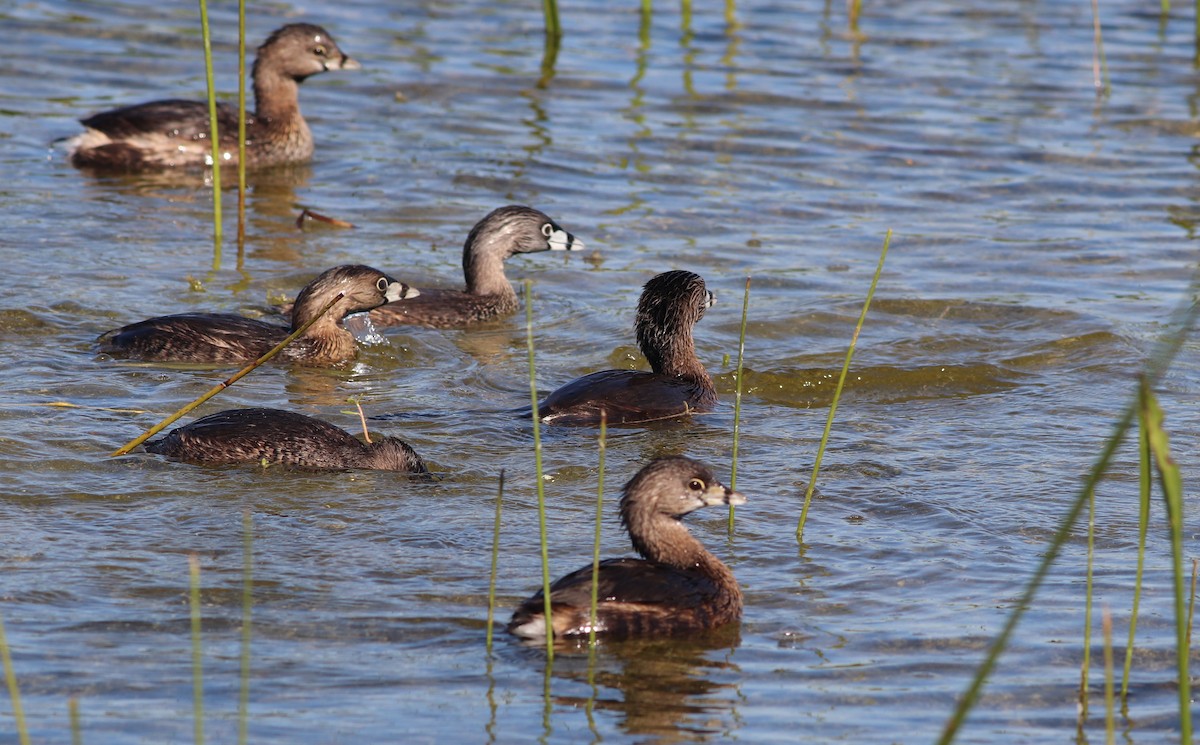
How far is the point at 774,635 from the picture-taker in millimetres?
5926

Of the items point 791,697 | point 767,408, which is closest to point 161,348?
point 767,408

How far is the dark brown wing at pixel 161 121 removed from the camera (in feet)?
44.8

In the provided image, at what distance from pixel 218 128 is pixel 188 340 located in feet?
15.0

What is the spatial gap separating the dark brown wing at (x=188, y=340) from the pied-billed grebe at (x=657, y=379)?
1.84 m

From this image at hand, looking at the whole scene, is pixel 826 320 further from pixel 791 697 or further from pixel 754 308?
pixel 791 697

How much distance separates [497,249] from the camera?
11.4m

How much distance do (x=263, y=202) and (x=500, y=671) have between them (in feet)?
28.3

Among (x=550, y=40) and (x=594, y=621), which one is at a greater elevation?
(x=550, y=40)

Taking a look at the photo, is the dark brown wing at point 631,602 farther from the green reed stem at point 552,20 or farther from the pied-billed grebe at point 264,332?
the green reed stem at point 552,20

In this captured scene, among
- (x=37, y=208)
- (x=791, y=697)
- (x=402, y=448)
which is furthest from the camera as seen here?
(x=37, y=208)

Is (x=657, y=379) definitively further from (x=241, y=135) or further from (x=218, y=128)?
(x=218, y=128)

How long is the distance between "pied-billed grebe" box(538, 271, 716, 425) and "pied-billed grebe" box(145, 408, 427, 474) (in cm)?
120

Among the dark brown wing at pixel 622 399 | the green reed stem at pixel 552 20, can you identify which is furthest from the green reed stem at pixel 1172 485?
the green reed stem at pixel 552 20

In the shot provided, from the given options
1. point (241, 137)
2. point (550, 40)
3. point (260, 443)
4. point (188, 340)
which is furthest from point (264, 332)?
point (550, 40)
